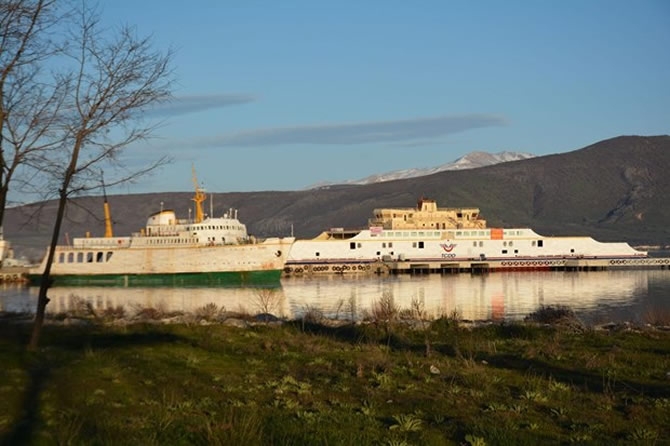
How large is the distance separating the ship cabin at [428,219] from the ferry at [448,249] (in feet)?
2.04

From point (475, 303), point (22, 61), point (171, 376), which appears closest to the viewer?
point (171, 376)

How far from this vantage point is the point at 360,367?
12070 mm

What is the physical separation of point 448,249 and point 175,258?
2553 cm

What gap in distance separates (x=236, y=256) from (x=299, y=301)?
22.7m

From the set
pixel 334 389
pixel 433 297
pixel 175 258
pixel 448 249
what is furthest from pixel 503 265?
pixel 334 389

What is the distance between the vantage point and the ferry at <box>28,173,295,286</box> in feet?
213

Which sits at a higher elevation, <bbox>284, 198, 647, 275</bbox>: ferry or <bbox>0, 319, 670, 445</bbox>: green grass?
<bbox>284, 198, 647, 275</bbox>: ferry

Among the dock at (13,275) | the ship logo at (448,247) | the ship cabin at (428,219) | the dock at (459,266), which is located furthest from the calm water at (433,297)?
the ship cabin at (428,219)

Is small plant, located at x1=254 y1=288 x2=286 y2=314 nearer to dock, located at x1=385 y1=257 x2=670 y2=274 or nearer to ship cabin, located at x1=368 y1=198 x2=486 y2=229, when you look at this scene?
dock, located at x1=385 y1=257 x2=670 y2=274

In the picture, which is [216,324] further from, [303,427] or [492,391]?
[303,427]

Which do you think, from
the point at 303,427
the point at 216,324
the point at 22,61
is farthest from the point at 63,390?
the point at 216,324

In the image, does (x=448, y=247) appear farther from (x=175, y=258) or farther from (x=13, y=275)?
(x=13, y=275)

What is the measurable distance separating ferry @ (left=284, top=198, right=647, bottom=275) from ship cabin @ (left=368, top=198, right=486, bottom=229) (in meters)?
0.62

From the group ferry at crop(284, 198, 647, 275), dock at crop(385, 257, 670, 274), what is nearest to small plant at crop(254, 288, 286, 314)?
dock at crop(385, 257, 670, 274)
